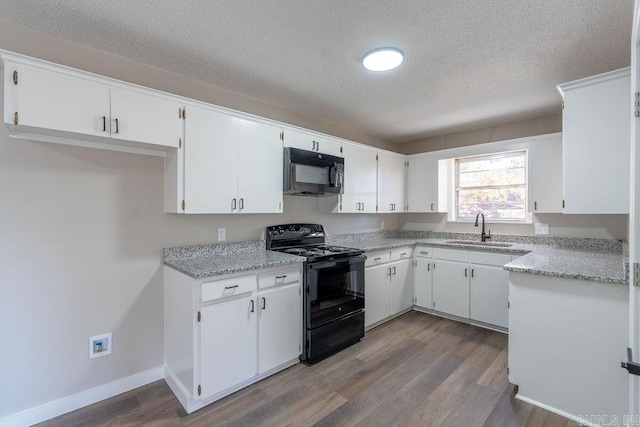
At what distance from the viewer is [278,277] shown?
8.05 ft

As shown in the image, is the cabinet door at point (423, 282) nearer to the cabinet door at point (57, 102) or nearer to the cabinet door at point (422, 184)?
the cabinet door at point (422, 184)

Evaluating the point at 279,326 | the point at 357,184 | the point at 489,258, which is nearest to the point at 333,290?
the point at 279,326

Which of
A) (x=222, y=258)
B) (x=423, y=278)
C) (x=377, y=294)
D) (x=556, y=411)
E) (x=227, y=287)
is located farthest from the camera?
(x=423, y=278)

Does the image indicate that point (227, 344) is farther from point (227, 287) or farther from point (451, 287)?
point (451, 287)

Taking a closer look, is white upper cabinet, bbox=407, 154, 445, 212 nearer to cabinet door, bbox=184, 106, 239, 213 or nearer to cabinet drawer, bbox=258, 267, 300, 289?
cabinet drawer, bbox=258, 267, 300, 289

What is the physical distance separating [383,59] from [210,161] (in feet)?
5.01

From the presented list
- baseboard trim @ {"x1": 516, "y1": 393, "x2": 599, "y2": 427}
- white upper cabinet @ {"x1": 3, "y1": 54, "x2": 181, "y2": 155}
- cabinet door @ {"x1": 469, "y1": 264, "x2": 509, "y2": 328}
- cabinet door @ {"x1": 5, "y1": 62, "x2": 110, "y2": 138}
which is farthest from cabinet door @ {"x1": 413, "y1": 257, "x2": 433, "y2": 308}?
cabinet door @ {"x1": 5, "y1": 62, "x2": 110, "y2": 138}

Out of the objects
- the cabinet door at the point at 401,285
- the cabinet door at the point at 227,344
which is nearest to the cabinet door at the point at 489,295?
the cabinet door at the point at 401,285

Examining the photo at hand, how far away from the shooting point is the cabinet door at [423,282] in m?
3.82

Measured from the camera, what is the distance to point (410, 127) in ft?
13.3

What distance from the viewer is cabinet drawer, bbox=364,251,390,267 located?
335 centimetres

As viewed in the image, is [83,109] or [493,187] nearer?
[83,109]

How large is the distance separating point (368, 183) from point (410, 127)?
1007 mm

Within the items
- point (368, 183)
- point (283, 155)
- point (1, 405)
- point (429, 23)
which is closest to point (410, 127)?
point (368, 183)
